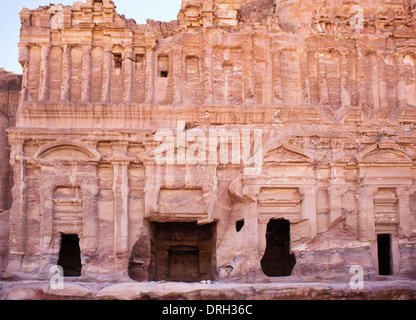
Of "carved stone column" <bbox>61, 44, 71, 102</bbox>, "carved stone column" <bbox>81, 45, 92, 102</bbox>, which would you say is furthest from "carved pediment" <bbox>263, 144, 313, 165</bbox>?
"carved stone column" <bbox>61, 44, 71, 102</bbox>

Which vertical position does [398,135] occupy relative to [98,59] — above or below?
below

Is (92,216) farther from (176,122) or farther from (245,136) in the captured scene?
(245,136)

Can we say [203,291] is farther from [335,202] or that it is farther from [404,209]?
[404,209]

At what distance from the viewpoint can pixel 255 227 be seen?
14.2 meters

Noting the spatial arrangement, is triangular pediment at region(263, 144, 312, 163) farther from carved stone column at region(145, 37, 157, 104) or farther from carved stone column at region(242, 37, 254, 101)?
carved stone column at region(145, 37, 157, 104)

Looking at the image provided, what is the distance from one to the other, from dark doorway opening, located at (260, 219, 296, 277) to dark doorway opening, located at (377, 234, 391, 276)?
8.92 feet

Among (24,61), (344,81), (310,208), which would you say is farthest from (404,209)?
(24,61)

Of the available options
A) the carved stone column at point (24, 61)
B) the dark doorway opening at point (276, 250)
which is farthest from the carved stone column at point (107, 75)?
the dark doorway opening at point (276, 250)

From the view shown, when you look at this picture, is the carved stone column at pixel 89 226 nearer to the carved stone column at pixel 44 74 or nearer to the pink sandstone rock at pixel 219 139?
the pink sandstone rock at pixel 219 139

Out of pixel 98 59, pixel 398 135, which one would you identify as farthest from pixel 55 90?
pixel 398 135

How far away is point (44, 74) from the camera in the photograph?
49.5 ft

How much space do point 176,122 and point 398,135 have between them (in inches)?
241

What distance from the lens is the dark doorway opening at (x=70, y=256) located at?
1589cm

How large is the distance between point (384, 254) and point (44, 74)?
10.8 metres
